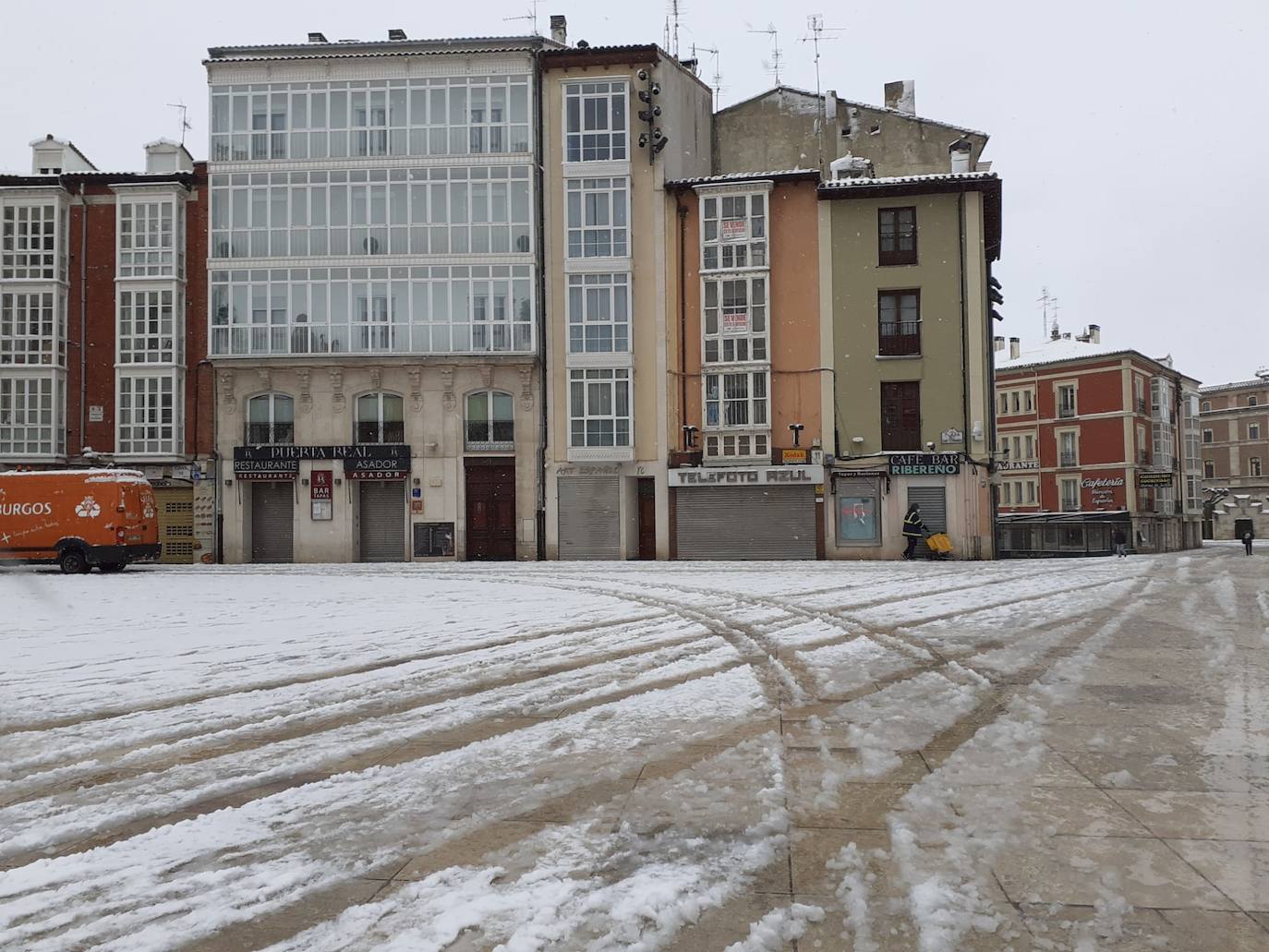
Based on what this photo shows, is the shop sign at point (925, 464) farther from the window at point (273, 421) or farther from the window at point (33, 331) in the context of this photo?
the window at point (33, 331)

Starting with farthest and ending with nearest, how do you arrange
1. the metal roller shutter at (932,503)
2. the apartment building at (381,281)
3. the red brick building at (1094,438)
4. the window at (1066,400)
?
the window at (1066,400) → the red brick building at (1094,438) → the apartment building at (381,281) → the metal roller shutter at (932,503)

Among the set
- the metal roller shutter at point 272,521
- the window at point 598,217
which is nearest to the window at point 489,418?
the window at point 598,217

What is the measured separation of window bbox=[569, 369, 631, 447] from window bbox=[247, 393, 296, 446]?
9.69 meters

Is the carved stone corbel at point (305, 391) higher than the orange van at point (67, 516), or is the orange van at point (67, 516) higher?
the carved stone corbel at point (305, 391)

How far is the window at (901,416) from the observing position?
104 ft

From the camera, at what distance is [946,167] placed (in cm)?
3538

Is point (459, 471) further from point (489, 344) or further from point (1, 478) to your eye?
point (1, 478)

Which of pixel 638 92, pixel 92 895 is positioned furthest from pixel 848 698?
pixel 638 92

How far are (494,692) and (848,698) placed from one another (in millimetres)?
2724

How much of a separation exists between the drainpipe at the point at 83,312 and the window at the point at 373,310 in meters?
5.21

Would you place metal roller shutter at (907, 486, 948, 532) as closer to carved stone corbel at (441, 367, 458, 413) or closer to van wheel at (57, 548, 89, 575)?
carved stone corbel at (441, 367, 458, 413)

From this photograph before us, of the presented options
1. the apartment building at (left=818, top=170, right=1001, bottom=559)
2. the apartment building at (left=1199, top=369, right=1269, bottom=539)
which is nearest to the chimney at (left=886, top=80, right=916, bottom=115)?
the apartment building at (left=818, top=170, right=1001, bottom=559)

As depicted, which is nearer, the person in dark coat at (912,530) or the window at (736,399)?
the person in dark coat at (912,530)

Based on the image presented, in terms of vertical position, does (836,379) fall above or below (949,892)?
above
